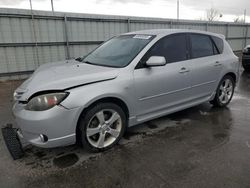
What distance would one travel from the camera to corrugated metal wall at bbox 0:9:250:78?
7610 mm

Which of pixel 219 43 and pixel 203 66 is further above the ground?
pixel 219 43

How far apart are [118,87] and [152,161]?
3.52ft

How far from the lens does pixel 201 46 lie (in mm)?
4125

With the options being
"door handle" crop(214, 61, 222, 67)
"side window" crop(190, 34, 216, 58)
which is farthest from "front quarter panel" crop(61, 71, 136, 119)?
"door handle" crop(214, 61, 222, 67)

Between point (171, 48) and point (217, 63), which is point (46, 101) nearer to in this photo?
point (171, 48)

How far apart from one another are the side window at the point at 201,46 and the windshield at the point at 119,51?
99 centimetres

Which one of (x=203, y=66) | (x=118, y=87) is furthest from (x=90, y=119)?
(x=203, y=66)

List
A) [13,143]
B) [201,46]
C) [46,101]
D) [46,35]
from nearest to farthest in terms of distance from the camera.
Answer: [46,101] < [13,143] < [201,46] < [46,35]

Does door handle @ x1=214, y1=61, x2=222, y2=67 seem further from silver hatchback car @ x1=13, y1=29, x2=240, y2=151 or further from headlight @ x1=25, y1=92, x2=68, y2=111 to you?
headlight @ x1=25, y1=92, x2=68, y2=111

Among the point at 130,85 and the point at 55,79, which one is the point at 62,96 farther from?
the point at 130,85

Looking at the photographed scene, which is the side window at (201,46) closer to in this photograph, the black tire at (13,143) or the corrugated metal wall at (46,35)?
the black tire at (13,143)

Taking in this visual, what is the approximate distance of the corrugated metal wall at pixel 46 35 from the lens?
7610 mm

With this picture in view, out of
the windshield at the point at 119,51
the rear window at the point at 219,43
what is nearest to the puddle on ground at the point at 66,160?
the windshield at the point at 119,51

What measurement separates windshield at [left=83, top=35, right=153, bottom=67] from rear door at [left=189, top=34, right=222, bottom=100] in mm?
1026
